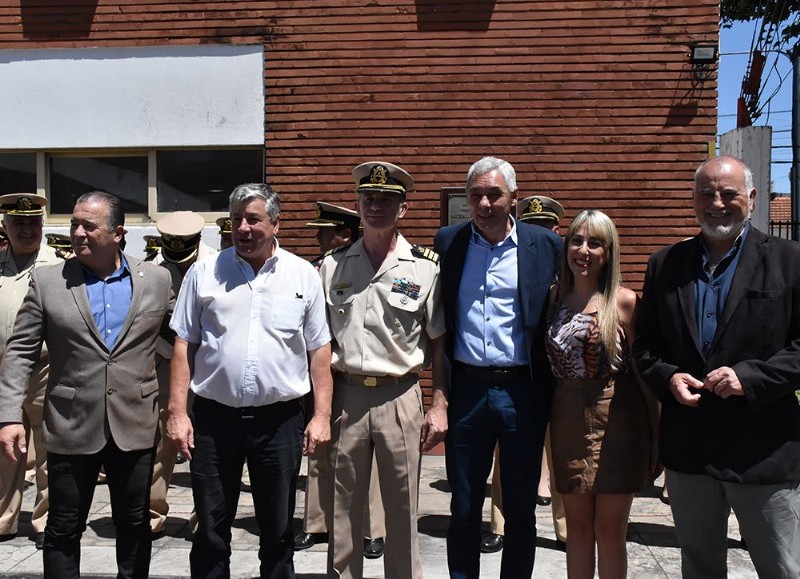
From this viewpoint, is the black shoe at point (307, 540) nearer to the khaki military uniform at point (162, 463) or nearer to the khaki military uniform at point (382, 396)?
the khaki military uniform at point (162, 463)

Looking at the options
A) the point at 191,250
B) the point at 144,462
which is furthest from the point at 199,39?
the point at 144,462

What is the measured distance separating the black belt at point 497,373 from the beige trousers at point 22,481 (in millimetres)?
3078

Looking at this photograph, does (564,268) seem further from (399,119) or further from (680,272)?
(399,119)

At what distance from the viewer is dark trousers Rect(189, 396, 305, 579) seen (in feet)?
12.1

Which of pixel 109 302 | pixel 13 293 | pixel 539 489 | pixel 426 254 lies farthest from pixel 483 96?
pixel 109 302

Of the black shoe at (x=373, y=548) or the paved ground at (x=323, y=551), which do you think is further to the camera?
the black shoe at (x=373, y=548)

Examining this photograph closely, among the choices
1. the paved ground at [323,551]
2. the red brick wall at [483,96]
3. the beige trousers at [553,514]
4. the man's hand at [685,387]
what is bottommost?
the paved ground at [323,551]

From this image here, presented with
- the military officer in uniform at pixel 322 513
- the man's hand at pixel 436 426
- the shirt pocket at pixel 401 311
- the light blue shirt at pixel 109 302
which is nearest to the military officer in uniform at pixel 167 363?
the military officer in uniform at pixel 322 513

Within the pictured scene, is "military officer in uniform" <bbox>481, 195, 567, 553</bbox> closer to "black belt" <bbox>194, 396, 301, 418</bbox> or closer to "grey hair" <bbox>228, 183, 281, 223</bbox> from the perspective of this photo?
"black belt" <bbox>194, 396, 301, 418</bbox>

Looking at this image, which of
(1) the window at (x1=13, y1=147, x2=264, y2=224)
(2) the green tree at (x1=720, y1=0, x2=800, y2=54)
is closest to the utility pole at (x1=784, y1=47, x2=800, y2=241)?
(2) the green tree at (x1=720, y1=0, x2=800, y2=54)

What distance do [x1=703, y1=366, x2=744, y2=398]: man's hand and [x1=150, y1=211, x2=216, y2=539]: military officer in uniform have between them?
3356mm

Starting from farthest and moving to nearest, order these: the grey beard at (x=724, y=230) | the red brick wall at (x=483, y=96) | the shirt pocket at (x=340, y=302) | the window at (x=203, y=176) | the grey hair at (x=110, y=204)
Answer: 1. the window at (x=203, y=176)
2. the red brick wall at (x=483, y=96)
3. the shirt pocket at (x=340, y=302)
4. the grey hair at (x=110, y=204)
5. the grey beard at (x=724, y=230)

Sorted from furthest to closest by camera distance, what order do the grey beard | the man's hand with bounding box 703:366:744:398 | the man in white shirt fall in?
the man in white shirt, the grey beard, the man's hand with bounding box 703:366:744:398

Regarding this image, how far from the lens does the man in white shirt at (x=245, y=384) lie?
3.68m
